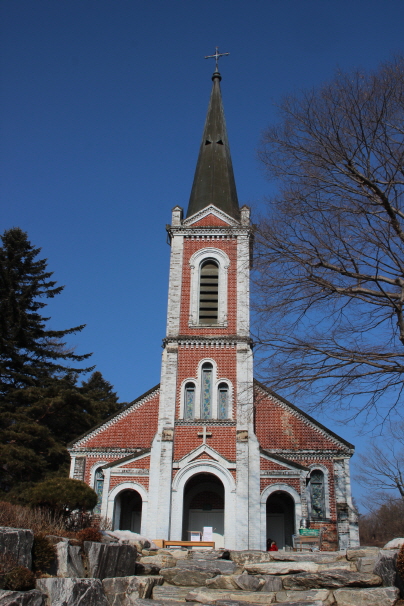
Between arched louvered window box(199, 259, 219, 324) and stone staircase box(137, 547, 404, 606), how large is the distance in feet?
41.5

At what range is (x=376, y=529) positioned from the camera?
5762 cm

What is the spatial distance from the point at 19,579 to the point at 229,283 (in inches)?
702

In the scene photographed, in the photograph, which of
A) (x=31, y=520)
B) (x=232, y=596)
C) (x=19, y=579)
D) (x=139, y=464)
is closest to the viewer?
(x=19, y=579)

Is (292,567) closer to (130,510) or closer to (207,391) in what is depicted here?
(207,391)

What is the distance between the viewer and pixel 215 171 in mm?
30484

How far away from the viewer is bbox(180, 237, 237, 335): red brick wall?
25.8 metres

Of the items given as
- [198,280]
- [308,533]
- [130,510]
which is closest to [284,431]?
[308,533]

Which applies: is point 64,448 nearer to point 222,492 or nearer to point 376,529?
point 222,492

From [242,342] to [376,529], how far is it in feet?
134

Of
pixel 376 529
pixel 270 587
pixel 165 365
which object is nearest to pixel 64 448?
pixel 165 365

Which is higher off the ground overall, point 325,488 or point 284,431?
point 284,431

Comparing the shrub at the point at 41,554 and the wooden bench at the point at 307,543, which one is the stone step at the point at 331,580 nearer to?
the shrub at the point at 41,554

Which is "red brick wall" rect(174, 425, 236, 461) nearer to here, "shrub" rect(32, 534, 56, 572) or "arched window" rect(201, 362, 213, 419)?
"arched window" rect(201, 362, 213, 419)

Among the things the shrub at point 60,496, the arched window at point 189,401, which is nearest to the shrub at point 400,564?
the shrub at point 60,496
